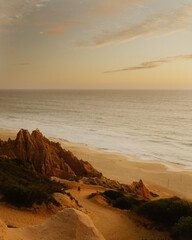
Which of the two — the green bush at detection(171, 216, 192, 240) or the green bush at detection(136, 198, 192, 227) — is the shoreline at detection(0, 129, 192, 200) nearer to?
the green bush at detection(136, 198, 192, 227)

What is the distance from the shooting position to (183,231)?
32.2 feet

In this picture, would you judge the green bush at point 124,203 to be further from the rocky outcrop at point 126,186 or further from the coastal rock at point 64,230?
the coastal rock at point 64,230

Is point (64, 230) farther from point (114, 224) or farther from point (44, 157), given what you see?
point (44, 157)

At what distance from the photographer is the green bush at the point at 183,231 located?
9.75 meters

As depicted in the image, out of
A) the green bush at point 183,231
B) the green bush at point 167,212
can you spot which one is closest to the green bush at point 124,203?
the green bush at point 167,212

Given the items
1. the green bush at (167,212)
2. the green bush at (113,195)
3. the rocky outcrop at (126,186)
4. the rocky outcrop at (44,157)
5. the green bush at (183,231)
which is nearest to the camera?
the green bush at (183,231)

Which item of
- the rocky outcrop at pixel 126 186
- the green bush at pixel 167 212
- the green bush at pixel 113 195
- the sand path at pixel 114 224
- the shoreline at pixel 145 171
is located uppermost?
the green bush at pixel 167 212

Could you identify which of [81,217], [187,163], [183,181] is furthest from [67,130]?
[81,217]

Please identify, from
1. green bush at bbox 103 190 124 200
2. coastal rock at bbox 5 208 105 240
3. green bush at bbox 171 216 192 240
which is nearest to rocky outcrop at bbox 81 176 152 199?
green bush at bbox 103 190 124 200

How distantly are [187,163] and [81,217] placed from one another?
87.8 ft

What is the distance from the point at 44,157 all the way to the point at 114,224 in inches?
510

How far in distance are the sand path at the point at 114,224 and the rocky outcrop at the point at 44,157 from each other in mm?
7288

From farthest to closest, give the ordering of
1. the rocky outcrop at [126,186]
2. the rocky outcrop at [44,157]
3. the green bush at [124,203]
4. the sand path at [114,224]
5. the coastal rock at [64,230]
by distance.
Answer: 1. the rocky outcrop at [44,157]
2. the rocky outcrop at [126,186]
3. the green bush at [124,203]
4. the sand path at [114,224]
5. the coastal rock at [64,230]

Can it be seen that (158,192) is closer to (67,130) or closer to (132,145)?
(132,145)
